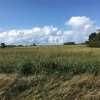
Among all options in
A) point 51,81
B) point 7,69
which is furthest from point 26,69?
point 51,81

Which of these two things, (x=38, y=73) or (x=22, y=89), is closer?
(x=22, y=89)

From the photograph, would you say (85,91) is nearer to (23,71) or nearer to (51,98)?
(51,98)

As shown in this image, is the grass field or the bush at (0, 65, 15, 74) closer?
the grass field

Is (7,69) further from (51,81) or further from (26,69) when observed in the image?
(51,81)

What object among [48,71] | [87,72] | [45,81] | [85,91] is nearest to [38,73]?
[48,71]

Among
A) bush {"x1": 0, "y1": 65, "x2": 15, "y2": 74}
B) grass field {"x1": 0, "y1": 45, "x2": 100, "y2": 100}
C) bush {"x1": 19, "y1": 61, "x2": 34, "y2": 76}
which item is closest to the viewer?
grass field {"x1": 0, "y1": 45, "x2": 100, "y2": 100}

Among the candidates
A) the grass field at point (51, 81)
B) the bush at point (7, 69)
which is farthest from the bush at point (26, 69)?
the bush at point (7, 69)

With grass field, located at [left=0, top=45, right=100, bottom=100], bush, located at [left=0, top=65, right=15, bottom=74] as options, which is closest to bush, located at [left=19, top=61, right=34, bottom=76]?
grass field, located at [left=0, top=45, right=100, bottom=100]

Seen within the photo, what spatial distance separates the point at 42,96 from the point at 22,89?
3.22 ft

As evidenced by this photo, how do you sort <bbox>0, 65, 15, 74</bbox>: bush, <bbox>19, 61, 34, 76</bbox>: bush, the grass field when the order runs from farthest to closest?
<bbox>0, 65, 15, 74</bbox>: bush → <bbox>19, 61, 34, 76</bbox>: bush → the grass field

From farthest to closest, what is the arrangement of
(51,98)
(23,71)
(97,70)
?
(23,71) < (97,70) < (51,98)

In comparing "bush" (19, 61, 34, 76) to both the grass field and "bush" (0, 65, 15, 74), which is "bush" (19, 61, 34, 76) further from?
"bush" (0, 65, 15, 74)

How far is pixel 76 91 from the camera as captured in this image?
8.93m

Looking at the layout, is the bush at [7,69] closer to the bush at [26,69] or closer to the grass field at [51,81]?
the grass field at [51,81]
